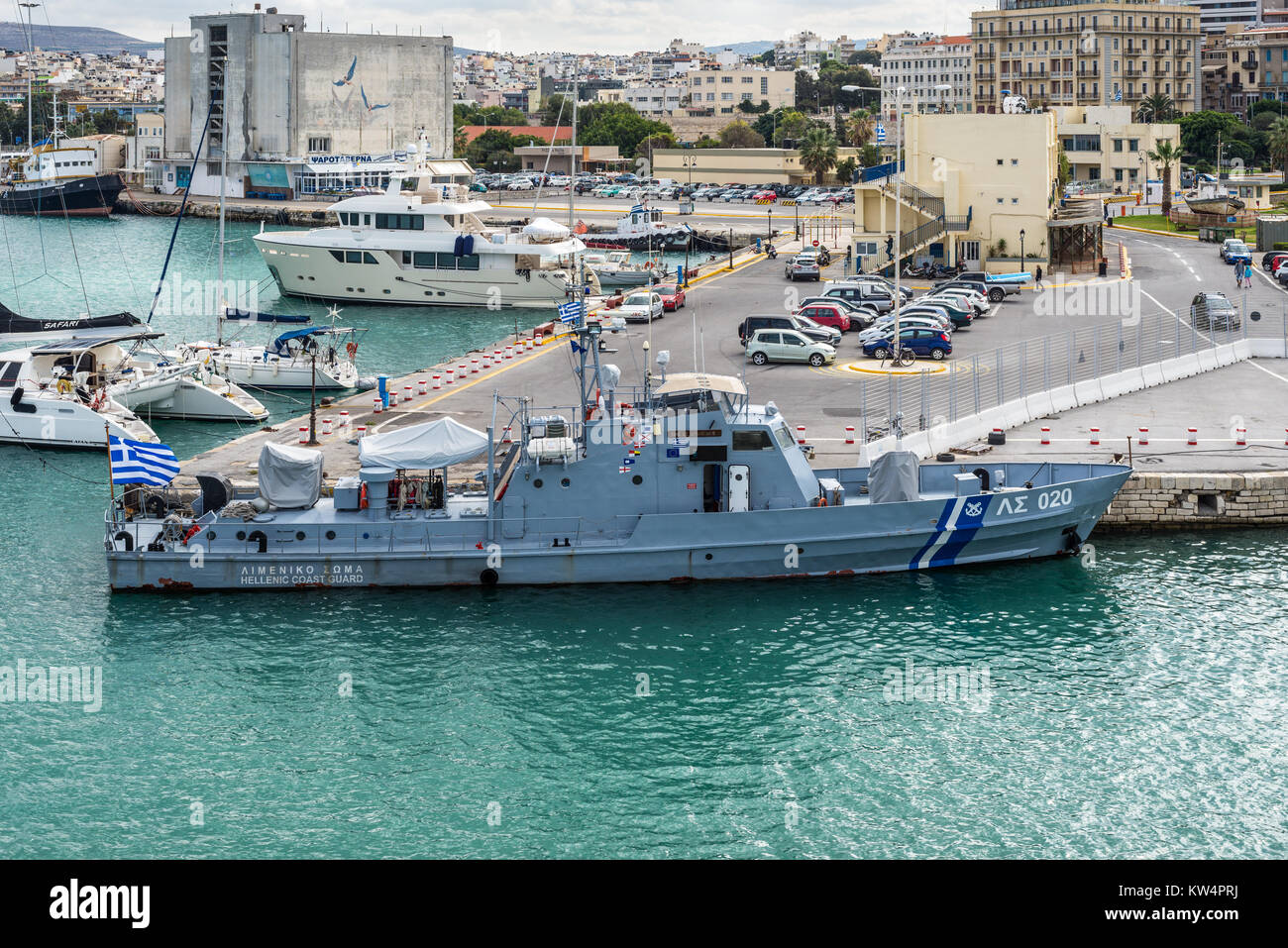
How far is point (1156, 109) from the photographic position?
5812 inches

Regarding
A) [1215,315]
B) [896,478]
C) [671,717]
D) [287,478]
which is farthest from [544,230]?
[671,717]

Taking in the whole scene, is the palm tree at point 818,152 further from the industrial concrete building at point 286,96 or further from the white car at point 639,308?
the white car at point 639,308

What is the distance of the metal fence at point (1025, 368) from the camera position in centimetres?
4056

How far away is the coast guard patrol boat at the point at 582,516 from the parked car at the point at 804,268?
142 feet

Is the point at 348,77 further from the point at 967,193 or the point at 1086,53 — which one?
the point at 967,193

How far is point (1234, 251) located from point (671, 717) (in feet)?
204

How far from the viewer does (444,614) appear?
2881cm

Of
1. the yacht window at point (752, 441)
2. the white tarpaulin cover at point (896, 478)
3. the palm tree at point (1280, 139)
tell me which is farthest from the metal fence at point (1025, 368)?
the palm tree at point (1280, 139)

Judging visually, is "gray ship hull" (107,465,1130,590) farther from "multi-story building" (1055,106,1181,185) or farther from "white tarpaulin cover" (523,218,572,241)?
"multi-story building" (1055,106,1181,185)

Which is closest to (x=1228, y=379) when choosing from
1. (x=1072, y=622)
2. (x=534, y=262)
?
(x=1072, y=622)

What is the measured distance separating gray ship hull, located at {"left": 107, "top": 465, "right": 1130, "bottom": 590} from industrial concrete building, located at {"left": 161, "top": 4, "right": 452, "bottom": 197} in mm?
121977

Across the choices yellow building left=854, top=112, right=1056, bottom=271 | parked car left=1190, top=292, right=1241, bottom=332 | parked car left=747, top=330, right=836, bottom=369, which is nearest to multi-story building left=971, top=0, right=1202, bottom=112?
yellow building left=854, top=112, right=1056, bottom=271

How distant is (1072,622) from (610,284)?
A: 53.6 m
